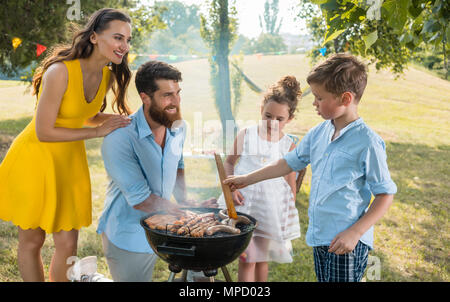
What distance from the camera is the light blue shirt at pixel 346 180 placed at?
1985 mm

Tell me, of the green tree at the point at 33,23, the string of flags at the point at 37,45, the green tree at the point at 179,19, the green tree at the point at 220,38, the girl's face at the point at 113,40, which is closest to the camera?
the girl's face at the point at 113,40

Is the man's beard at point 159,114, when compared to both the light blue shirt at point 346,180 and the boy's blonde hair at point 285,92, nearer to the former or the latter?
the boy's blonde hair at point 285,92

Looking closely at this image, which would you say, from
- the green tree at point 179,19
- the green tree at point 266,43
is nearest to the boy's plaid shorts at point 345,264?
the green tree at point 266,43

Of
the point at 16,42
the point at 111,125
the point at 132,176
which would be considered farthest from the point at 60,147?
the point at 16,42

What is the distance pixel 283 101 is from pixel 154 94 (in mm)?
876

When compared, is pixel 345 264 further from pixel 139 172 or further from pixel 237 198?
pixel 139 172

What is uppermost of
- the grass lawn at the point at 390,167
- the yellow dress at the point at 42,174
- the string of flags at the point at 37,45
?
the string of flags at the point at 37,45

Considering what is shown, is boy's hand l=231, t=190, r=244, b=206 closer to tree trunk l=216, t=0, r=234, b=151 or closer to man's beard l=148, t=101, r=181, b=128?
man's beard l=148, t=101, r=181, b=128

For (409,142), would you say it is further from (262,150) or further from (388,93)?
(262,150)

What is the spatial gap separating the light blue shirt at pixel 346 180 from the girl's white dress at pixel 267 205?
602 mm

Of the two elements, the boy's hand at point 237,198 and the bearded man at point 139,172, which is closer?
the bearded man at point 139,172

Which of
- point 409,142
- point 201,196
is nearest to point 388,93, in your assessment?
point 409,142

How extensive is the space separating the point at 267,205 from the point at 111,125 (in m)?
1.17

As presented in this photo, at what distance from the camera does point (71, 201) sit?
2551mm
